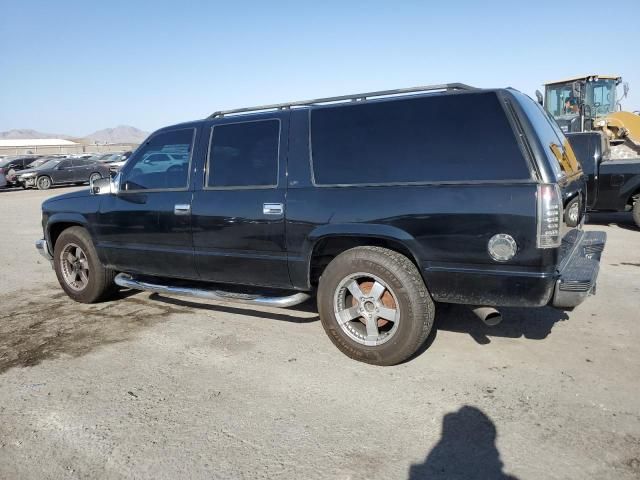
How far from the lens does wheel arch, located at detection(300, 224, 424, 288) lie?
3629 mm

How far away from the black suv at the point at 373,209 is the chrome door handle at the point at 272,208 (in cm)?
1

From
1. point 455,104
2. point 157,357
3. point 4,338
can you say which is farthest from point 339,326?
point 4,338

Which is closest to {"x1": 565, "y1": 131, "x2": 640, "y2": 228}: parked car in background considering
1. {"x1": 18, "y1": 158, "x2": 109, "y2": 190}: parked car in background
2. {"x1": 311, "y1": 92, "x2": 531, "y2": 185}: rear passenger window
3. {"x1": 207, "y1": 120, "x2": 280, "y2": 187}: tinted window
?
{"x1": 311, "y1": 92, "x2": 531, "y2": 185}: rear passenger window

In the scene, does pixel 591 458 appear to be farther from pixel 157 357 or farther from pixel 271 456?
pixel 157 357

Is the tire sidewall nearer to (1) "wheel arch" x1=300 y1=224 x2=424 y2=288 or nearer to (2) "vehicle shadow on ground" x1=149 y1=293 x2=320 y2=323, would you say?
(2) "vehicle shadow on ground" x1=149 y1=293 x2=320 y2=323

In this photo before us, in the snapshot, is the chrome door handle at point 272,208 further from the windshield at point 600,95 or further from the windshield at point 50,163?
the windshield at point 50,163

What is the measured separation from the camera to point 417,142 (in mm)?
3656

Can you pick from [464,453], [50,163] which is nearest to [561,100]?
[464,453]

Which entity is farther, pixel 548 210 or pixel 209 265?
pixel 209 265

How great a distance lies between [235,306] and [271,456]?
2.76m

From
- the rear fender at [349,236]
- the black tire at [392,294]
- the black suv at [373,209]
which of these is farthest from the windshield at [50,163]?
the black tire at [392,294]

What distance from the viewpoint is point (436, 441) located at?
114 inches

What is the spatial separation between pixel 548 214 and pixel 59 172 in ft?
88.3

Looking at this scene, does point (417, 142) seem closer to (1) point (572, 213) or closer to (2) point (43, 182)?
(1) point (572, 213)
